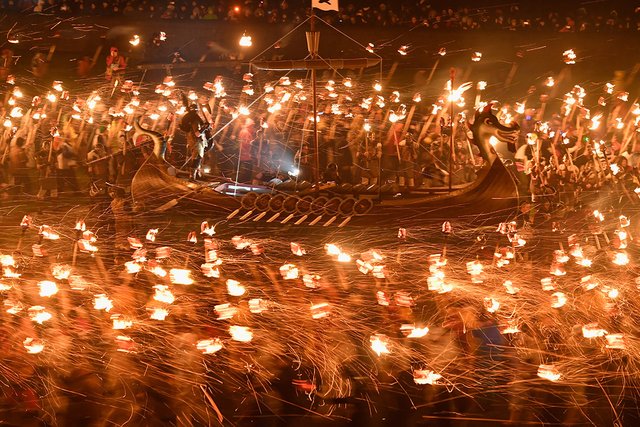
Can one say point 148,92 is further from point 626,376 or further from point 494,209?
point 626,376

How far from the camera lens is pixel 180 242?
1019 centimetres

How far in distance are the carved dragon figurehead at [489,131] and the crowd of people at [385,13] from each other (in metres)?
11.3

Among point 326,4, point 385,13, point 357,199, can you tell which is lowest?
point 357,199

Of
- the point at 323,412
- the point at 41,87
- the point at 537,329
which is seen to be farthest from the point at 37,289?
the point at 41,87

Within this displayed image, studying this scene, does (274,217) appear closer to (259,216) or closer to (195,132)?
(259,216)

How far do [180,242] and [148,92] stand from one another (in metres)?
8.75

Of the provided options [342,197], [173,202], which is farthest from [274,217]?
[173,202]

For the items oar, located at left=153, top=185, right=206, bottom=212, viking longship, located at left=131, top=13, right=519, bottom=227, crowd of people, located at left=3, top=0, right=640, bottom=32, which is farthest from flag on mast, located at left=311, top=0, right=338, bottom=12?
crowd of people, located at left=3, top=0, right=640, bottom=32

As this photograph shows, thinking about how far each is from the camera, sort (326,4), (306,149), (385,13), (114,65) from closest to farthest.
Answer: (326,4) < (306,149) < (114,65) < (385,13)

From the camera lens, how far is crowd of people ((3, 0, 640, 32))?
20.8m

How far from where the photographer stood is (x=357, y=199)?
10.6m

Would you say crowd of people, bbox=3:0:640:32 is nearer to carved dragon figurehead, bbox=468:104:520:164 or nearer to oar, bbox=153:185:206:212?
oar, bbox=153:185:206:212

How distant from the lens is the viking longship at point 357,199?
10.4 m

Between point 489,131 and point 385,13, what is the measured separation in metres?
12.0
